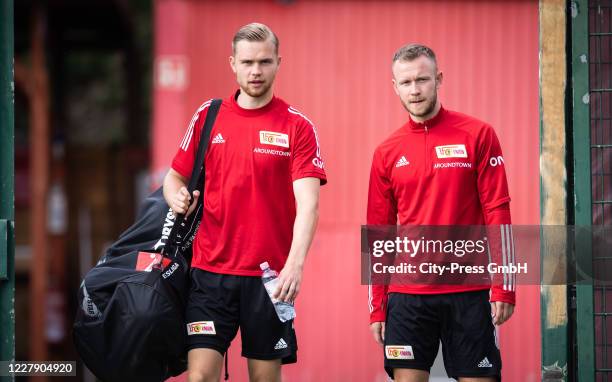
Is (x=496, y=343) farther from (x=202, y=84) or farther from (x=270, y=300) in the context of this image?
(x=202, y=84)

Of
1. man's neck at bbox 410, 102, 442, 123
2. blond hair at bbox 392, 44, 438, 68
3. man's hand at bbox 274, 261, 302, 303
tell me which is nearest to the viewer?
man's hand at bbox 274, 261, 302, 303

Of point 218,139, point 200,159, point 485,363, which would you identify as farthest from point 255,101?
point 485,363

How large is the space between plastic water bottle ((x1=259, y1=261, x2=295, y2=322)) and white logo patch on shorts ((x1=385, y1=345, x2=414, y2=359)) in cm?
54

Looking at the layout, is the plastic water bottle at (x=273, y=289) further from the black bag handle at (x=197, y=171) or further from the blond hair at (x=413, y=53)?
the blond hair at (x=413, y=53)

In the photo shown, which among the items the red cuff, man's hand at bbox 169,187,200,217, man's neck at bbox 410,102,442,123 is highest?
man's neck at bbox 410,102,442,123

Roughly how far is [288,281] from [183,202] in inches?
26.6

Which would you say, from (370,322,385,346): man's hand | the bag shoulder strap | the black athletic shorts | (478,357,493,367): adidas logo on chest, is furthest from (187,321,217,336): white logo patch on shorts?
(478,357,493,367): adidas logo on chest

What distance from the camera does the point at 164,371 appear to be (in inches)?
188

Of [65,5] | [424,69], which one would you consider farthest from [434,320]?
[65,5]

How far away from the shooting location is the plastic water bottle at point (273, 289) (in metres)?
4.75

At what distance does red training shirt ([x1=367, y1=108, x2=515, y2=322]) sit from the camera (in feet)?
15.9

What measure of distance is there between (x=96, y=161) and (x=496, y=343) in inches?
440

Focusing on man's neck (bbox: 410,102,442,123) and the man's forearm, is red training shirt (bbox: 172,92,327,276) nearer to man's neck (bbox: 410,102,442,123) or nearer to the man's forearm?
the man's forearm

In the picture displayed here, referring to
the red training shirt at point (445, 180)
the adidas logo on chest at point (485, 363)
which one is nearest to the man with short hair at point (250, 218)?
the red training shirt at point (445, 180)
